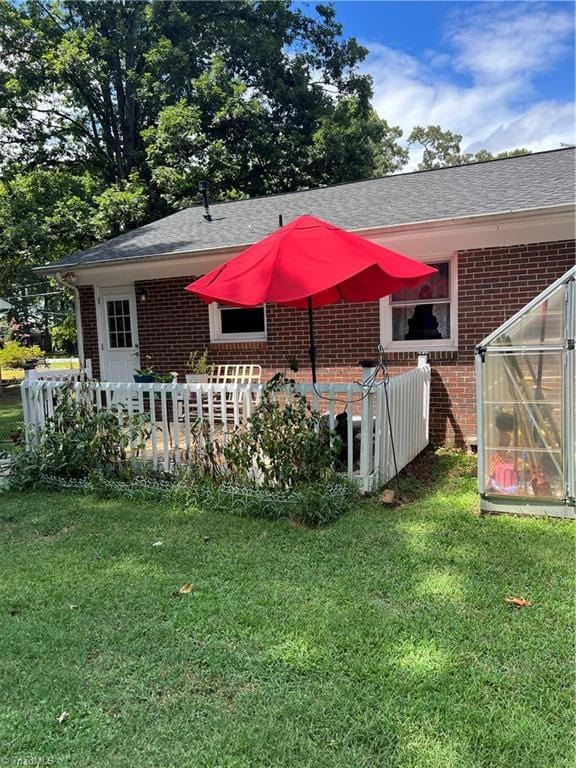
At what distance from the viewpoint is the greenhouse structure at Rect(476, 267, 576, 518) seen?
402cm

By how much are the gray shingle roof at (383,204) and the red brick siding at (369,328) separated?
663mm

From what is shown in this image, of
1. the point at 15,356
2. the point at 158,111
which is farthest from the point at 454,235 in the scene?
the point at 15,356

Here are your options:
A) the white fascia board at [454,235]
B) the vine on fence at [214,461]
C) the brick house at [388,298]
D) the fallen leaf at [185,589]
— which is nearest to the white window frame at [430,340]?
the brick house at [388,298]

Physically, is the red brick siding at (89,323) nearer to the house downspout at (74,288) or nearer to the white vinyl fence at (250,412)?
the house downspout at (74,288)

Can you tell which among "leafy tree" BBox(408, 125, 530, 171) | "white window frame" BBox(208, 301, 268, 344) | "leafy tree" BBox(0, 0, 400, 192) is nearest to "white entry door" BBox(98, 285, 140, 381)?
"white window frame" BBox(208, 301, 268, 344)

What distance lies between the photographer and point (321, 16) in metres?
20.5

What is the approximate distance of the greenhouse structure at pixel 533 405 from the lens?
402cm

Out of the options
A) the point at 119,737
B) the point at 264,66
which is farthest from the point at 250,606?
the point at 264,66

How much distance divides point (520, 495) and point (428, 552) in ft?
3.61

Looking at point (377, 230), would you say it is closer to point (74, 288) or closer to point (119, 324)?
point (119, 324)

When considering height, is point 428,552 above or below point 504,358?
below

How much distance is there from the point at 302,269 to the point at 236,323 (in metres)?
4.51

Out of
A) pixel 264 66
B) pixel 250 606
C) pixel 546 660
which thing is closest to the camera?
pixel 546 660

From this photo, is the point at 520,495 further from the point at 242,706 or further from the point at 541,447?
the point at 242,706
